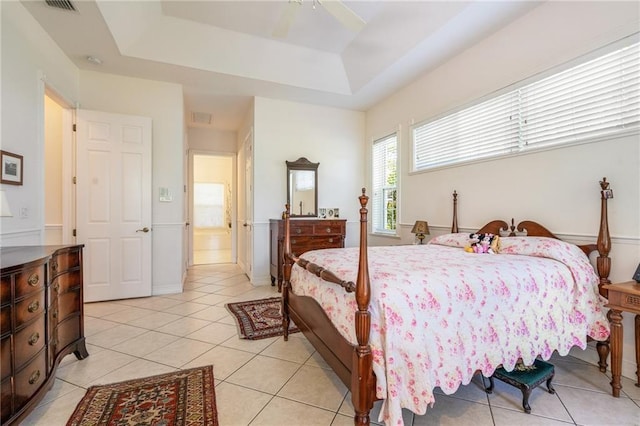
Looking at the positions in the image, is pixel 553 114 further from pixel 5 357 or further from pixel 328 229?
pixel 5 357

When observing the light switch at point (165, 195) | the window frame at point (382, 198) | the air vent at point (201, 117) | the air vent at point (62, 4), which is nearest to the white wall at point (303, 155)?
the window frame at point (382, 198)

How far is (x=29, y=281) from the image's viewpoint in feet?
5.14

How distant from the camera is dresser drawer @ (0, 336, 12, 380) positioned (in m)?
1.35

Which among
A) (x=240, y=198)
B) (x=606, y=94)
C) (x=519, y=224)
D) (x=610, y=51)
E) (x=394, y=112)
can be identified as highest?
(x=394, y=112)

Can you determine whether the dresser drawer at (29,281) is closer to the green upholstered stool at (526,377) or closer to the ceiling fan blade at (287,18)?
the ceiling fan blade at (287,18)

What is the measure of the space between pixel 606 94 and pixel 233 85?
4065mm

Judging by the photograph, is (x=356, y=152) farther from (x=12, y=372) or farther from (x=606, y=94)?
(x=12, y=372)

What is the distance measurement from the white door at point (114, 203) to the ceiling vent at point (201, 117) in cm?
160

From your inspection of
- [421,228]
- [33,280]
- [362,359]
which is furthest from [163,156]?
[362,359]

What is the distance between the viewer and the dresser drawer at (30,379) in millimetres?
1466

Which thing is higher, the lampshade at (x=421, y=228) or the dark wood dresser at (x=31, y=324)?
the lampshade at (x=421, y=228)

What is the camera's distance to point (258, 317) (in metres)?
3.21

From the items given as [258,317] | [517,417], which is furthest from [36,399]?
[517,417]

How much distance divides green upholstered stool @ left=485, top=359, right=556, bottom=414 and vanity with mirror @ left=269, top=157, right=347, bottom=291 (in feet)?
8.86
